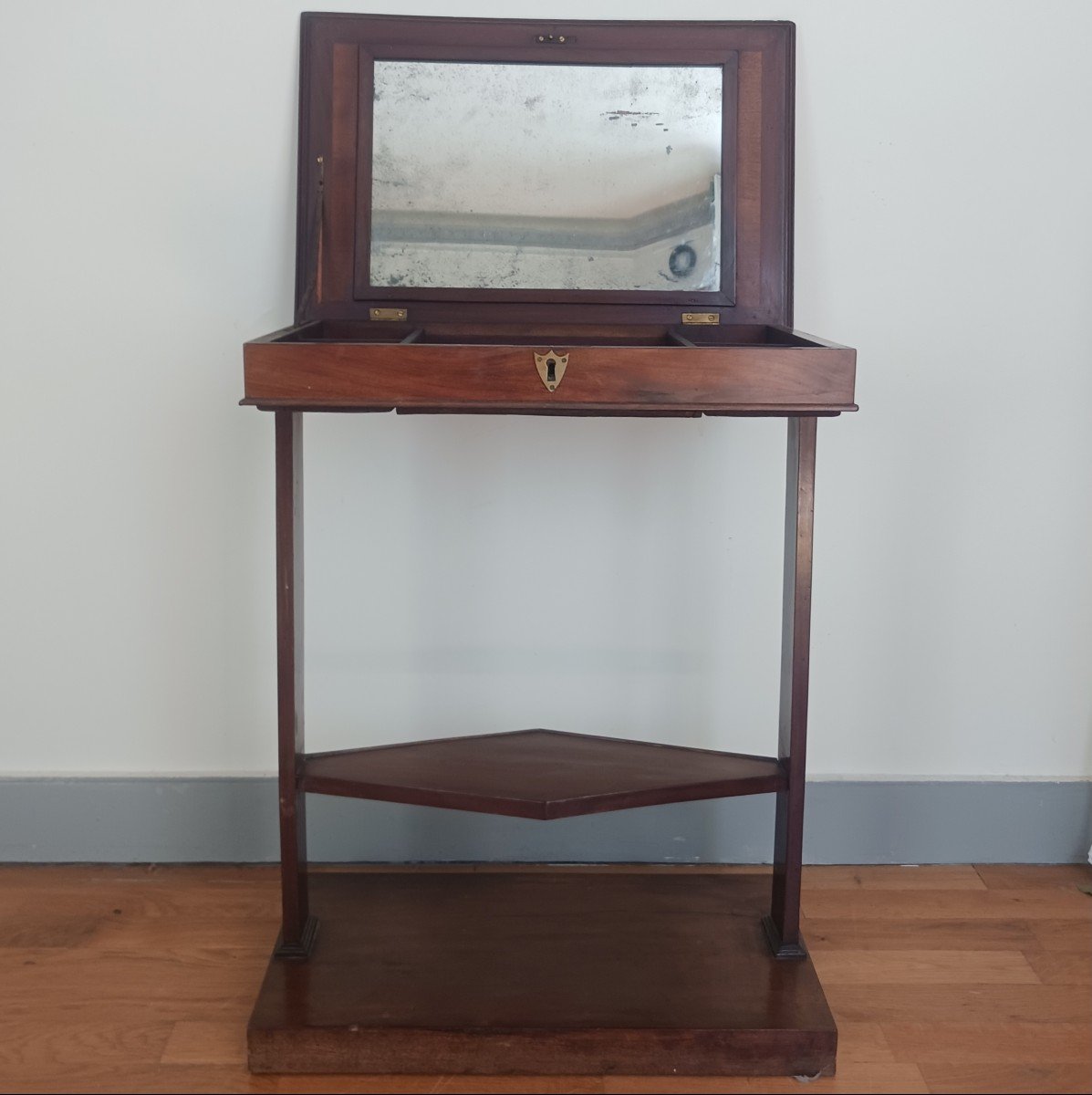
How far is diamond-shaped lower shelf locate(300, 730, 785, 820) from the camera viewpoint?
227 cm

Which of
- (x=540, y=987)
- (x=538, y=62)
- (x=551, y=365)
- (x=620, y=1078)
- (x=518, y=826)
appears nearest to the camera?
(x=551, y=365)

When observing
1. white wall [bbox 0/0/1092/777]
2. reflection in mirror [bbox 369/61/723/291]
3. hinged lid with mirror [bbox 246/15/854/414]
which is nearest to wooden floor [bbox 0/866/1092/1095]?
white wall [bbox 0/0/1092/777]

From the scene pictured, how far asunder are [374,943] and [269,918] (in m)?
0.33

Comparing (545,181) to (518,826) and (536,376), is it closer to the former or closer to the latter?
(536,376)

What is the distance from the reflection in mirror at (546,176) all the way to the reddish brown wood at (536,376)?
1.92 feet

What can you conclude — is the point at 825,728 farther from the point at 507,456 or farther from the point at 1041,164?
the point at 1041,164

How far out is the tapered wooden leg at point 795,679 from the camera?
2324 millimetres

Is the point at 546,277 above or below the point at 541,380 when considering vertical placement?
above

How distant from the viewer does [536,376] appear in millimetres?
2004

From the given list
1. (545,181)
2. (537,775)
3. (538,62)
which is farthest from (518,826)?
(538,62)

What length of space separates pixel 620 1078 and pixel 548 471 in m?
1.24

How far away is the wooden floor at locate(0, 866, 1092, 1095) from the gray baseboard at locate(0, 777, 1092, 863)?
5cm

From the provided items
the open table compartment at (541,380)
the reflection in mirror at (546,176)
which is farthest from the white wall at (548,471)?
the open table compartment at (541,380)

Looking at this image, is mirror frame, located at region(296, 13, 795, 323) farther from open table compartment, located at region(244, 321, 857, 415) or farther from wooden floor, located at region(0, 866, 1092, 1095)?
wooden floor, located at region(0, 866, 1092, 1095)
